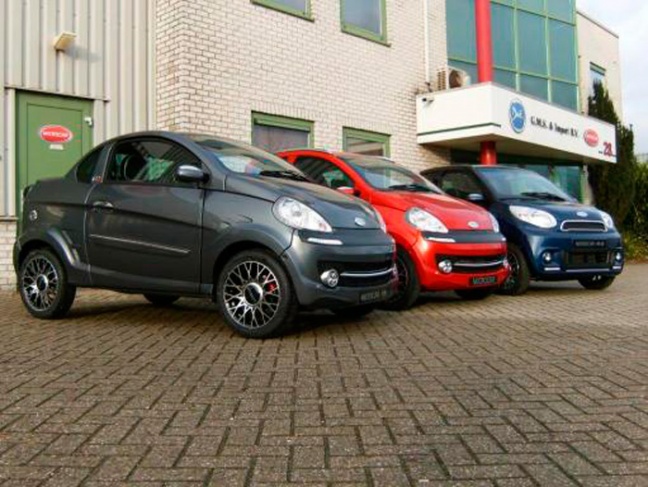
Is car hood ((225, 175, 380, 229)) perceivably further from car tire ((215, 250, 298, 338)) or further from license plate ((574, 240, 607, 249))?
license plate ((574, 240, 607, 249))

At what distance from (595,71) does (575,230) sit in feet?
51.3

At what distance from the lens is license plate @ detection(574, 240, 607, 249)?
7.91m

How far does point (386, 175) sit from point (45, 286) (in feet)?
12.7

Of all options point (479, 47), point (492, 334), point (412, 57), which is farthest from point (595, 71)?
point (492, 334)

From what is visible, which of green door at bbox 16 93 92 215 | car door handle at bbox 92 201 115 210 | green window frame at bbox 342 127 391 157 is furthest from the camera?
green window frame at bbox 342 127 391 157

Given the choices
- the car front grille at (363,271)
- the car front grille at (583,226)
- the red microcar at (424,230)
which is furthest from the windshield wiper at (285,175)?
the car front grille at (583,226)

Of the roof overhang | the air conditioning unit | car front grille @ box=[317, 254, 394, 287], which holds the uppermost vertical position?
the air conditioning unit

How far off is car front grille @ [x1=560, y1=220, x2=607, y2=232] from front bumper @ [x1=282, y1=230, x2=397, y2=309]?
346cm

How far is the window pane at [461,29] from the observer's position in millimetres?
15375

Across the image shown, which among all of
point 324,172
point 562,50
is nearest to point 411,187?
point 324,172

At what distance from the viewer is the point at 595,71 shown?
21.4 m

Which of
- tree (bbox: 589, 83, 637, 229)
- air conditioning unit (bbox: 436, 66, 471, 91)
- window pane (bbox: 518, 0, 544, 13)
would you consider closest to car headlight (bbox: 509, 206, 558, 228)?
air conditioning unit (bbox: 436, 66, 471, 91)

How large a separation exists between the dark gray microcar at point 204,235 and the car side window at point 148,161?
0.03ft

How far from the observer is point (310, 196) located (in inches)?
202
